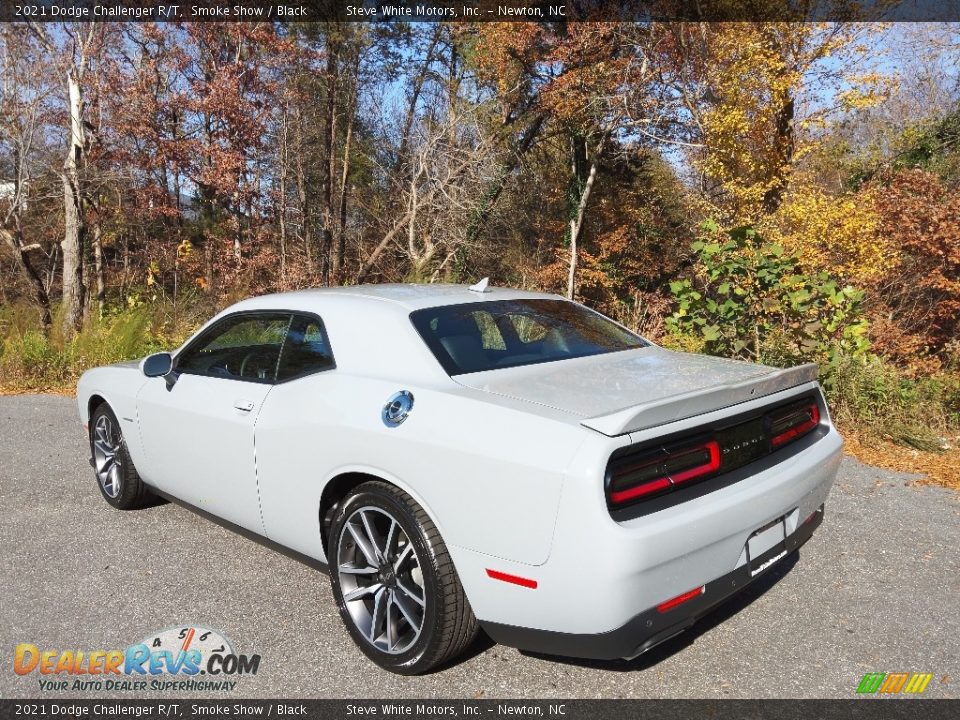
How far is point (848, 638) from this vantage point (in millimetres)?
3008

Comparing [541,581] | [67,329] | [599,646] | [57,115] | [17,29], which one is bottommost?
[67,329]

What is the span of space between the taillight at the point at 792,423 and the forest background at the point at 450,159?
9.50 m

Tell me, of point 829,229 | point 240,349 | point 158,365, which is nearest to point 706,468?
point 240,349

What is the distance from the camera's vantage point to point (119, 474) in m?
4.61

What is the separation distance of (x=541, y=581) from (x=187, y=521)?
2995 mm

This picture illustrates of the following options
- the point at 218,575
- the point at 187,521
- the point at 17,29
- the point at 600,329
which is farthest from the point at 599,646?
the point at 17,29

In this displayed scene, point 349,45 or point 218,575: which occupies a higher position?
point 349,45

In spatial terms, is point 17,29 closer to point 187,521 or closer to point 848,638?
point 187,521

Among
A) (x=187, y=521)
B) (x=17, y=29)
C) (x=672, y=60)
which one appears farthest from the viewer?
(x=672, y=60)

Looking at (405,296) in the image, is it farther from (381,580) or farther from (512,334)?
(381,580)

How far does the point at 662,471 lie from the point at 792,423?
1.00 meters

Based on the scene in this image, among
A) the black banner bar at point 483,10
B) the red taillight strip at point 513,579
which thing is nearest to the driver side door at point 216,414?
the red taillight strip at point 513,579

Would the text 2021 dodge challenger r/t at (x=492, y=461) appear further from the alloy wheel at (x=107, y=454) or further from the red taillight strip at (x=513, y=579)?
the alloy wheel at (x=107, y=454)

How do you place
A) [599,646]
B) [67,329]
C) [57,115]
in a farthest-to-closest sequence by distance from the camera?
[57,115] < [67,329] < [599,646]
